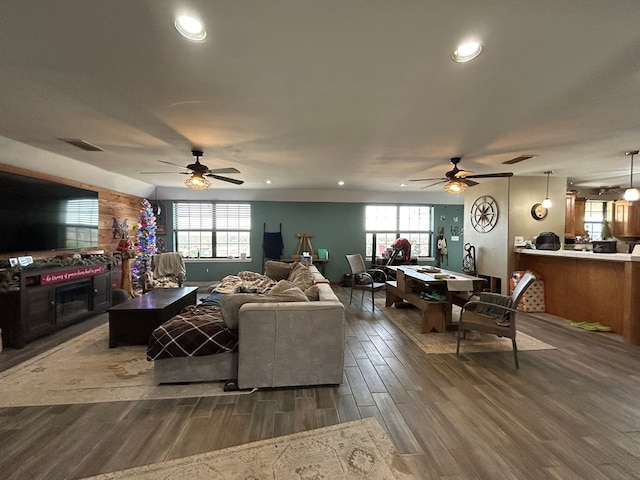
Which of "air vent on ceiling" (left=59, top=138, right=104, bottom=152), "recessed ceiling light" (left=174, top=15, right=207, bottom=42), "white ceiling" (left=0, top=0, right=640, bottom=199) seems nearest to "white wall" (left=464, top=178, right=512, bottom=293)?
"white ceiling" (left=0, top=0, right=640, bottom=199)

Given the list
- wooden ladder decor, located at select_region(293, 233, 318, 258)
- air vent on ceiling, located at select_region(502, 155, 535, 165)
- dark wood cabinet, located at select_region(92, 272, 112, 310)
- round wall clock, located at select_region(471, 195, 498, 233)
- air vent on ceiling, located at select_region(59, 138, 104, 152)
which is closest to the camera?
air vent on ceiling, located at select_region(59, 138, 104, 152)

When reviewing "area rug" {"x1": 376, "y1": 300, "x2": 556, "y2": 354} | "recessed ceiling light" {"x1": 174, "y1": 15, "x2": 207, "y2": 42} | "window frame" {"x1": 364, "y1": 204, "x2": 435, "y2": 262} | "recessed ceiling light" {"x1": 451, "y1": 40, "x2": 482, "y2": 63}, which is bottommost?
"area rug" {"x1": 376, "y1": 300, "x2": 556, "y2": 354}

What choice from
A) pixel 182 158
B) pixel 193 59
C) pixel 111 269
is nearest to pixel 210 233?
pixel 111 269

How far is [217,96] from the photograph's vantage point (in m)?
2.38

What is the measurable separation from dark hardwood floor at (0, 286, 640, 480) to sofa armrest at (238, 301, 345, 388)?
12 centimetres

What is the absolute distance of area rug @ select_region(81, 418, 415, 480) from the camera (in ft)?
5.24

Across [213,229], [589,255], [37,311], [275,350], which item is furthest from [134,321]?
[589,255]

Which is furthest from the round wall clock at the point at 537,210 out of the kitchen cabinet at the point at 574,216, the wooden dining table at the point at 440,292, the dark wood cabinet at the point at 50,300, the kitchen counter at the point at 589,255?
the dark wood cabinet at the point at 50,300

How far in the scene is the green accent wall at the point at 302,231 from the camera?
7.48 metres

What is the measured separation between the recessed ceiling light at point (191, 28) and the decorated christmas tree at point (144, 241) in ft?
19.7

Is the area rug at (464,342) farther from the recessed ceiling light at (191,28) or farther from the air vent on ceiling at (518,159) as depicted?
the recessed ceiling light at (191,28)

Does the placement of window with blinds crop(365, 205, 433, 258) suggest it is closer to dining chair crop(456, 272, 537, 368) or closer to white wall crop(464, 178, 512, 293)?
white wall crop(464, 178, 512, 293)

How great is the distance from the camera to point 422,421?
2074 mm

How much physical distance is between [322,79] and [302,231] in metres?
5.69
